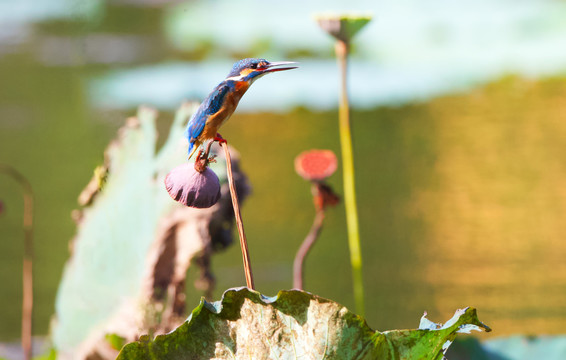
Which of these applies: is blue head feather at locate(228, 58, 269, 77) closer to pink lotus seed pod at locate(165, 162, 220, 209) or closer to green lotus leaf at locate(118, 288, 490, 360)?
pink lotus seed pod at locate(165, 162, 220, 209)

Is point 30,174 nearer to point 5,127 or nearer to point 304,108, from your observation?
point 5,127

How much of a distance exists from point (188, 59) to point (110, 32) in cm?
154

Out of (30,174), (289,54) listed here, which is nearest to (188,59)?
(289,54)

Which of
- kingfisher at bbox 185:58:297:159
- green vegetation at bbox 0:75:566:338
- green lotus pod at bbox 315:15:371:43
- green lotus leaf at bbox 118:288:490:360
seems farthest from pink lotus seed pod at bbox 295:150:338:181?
kingfisher at bbox 185:58:297:159

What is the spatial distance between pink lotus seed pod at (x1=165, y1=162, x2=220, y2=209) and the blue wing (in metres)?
0.02

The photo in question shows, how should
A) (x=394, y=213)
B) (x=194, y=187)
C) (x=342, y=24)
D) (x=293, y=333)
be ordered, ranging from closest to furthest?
(x=194, y=187)
(x=293, y=333)
(x=342, y=24)
(x=394, y=213)

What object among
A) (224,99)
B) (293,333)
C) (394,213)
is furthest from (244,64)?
(394,213)

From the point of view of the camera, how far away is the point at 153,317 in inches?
46.7

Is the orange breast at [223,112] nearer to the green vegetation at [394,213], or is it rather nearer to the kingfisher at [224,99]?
the kingfisher at [224,99]

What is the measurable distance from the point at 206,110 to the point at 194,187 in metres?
0.05

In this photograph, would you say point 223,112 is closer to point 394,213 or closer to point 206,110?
point 206,110

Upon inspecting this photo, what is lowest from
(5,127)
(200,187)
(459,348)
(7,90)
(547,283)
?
(547,283)

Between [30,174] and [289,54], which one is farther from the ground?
[289,54]

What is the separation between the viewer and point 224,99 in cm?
54
